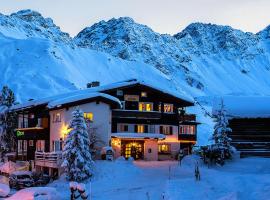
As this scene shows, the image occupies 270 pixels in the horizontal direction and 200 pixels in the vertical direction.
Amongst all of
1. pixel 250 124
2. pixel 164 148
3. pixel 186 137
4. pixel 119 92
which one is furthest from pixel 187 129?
pixel 250 124

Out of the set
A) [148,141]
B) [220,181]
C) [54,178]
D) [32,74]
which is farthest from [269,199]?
[32,74]

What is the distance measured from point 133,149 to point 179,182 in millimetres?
26938

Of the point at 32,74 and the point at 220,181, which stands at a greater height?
the point at 32,74

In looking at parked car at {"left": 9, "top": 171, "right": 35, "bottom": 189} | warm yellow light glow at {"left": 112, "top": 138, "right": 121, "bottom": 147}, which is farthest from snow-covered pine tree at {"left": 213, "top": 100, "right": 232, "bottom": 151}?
warm yellow light glow at {"left": 112, "top": 138, "right": 121, "bottom": 147}

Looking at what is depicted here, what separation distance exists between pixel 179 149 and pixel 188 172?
21.0m

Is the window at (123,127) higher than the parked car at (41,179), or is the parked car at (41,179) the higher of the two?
the window at (123,127)

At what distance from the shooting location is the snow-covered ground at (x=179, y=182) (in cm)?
2652

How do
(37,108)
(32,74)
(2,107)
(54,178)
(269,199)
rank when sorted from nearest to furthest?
1. (269,199)
2. (54,178)
3. (37,108)
4. (2,107)
5. (32,74)

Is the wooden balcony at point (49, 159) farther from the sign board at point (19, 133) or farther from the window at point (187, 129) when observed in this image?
the window at point (187, 129)

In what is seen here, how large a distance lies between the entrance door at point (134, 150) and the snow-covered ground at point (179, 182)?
11.9 meters

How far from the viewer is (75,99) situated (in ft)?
172

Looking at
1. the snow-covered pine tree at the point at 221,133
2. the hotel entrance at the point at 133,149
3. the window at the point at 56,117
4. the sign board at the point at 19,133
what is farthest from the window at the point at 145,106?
the snow-covered pine tree at the point at 221,133

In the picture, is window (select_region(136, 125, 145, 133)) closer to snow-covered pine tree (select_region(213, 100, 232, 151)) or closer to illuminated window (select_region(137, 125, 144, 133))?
illuminated window (select_region(137, 125, 144, 133))

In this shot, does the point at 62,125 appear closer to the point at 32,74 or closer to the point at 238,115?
the point at 238,115
